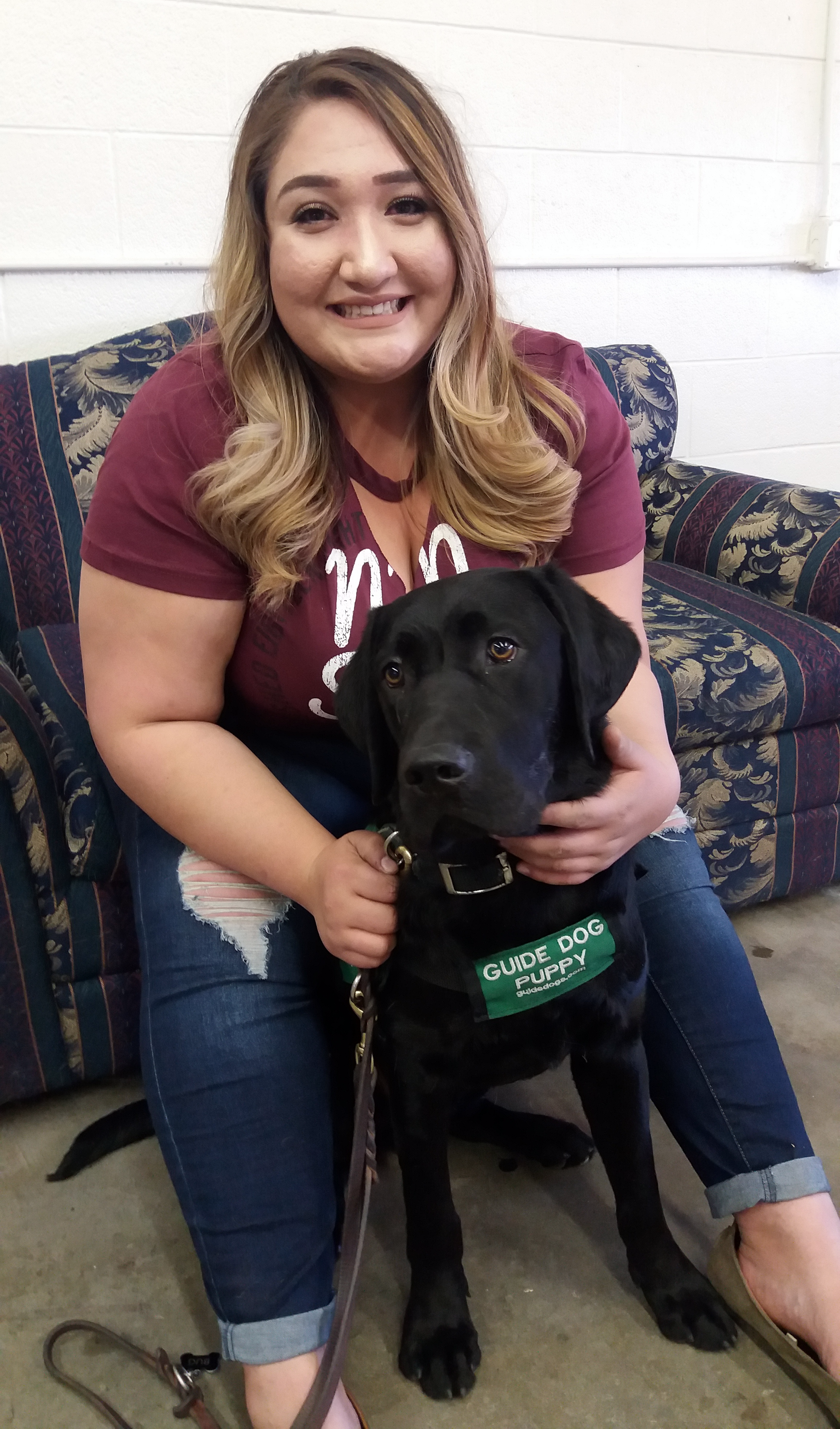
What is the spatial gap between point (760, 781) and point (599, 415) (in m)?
0.85

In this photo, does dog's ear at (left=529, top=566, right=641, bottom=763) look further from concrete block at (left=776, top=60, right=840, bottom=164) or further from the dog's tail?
concrete block at (left=776, top=60, right=840, bottom=164)

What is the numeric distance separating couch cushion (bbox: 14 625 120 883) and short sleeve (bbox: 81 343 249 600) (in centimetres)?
39

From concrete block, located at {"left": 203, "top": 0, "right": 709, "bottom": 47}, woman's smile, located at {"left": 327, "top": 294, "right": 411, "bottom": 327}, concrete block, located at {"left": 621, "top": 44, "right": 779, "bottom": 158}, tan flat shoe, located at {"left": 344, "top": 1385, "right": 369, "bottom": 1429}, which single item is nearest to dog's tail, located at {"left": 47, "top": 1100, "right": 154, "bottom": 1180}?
tan flat shoe, located at {"left": 344, "top": 1385, "right": 369, "bottom": 1429}

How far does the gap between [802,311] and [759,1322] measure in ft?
9.34

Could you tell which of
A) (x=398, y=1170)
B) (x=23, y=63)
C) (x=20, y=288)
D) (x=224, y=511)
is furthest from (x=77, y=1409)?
(x=23, y=63)

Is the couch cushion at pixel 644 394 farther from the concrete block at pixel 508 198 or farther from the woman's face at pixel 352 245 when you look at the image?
the woman's face at pixel 352 245

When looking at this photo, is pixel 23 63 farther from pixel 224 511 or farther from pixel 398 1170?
pixel 398 1170

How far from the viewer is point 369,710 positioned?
40.8 inches

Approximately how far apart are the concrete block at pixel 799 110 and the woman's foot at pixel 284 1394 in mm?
3122

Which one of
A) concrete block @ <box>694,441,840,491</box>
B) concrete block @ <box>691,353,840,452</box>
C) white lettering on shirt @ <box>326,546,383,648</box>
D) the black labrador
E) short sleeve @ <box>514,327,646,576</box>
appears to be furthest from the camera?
concrete block @ <box>694,441,840,491</box>

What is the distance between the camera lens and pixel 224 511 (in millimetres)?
1107

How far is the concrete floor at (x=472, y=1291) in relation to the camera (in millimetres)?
Result: 1067

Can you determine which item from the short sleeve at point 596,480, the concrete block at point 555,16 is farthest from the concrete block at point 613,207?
the short sleeve at point 596,480

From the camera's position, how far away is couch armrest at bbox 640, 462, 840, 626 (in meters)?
2.05
